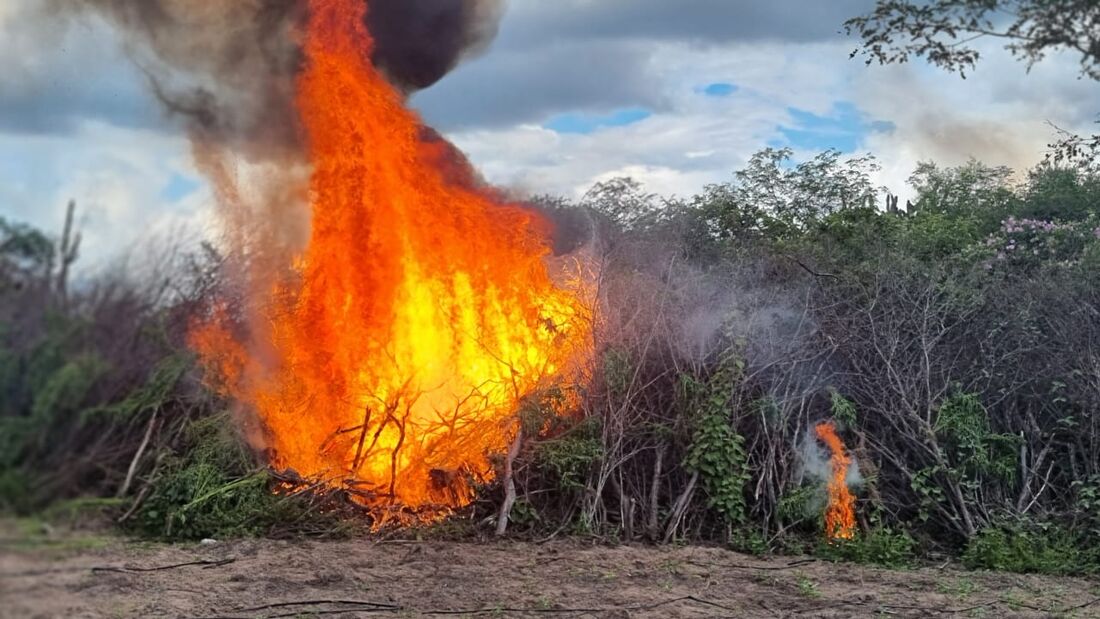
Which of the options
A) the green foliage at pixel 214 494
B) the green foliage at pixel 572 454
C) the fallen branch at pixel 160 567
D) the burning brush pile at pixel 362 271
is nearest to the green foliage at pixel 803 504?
the green foliage at pixel 572 454

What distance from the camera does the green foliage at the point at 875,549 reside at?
29.7 ft

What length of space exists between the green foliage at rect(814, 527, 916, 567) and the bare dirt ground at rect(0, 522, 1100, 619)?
29 centimetres

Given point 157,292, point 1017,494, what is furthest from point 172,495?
point 1017,494

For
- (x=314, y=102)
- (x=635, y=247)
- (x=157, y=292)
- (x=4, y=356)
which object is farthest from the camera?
(x=635, y=247)

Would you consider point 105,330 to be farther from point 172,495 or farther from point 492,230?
point 492,230

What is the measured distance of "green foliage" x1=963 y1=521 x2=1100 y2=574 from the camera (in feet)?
29.0

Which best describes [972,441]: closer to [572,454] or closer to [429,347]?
[572,454]

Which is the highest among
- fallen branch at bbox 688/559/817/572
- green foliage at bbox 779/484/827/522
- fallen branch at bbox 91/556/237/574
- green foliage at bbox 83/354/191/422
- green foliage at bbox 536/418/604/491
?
green foliage at bbox 83/354/191/422

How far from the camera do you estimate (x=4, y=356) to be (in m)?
3.38

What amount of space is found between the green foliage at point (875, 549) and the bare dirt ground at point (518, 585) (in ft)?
0.94

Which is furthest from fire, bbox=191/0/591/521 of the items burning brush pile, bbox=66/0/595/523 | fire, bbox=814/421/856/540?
fire, bbox=814/421/856/540

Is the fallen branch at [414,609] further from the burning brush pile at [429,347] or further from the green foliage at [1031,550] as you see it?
the green foliage at [1031,550]

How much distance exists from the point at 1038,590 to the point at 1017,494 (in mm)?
1737

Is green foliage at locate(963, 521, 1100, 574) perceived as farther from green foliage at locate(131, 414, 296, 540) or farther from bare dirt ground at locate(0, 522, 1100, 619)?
green foliage at locate(131, 414, 296, 540)
